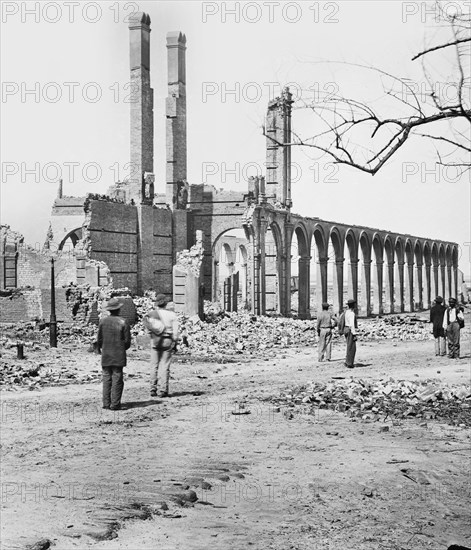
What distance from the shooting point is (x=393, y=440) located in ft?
28.8

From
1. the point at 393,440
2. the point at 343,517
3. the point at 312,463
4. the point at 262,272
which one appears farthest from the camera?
the point at 262,272

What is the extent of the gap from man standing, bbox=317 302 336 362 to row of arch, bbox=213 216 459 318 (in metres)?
17.1

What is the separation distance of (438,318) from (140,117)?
20.0 meters

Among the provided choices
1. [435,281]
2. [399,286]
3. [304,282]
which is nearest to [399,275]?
[399,286]

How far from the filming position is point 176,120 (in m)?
36.0

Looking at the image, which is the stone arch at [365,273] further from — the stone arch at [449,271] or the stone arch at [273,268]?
the stone arch at [449,271]

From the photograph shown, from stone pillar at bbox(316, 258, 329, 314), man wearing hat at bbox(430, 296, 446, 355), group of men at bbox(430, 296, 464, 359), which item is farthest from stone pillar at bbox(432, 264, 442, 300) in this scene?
group of men at bbox(430, 296, 464, 359)

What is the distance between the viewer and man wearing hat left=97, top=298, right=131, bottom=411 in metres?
9.95

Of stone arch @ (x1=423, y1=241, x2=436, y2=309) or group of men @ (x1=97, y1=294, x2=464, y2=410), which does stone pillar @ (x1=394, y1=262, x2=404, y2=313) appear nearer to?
stone arch @ (x1=423, y1=241, x2=436, y2=309)

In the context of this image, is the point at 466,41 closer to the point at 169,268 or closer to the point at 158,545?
the point at 158,545

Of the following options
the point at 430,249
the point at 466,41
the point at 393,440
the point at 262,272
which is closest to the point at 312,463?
the point at 393,440

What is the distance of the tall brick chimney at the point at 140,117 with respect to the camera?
33469 millimetres

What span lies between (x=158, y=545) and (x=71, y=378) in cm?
927

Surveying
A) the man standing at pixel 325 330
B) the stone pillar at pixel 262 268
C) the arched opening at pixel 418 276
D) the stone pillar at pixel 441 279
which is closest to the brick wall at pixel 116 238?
the stone pillar at pixel 262 268
